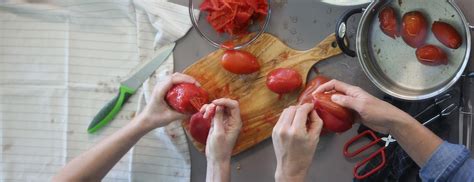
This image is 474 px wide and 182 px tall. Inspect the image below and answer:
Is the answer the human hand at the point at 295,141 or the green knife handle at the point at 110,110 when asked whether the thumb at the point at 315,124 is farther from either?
the green knife handle at the point at 110,110

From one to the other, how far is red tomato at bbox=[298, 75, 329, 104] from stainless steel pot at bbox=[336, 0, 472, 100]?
79 mm

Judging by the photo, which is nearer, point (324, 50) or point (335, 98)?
point (335, 98)

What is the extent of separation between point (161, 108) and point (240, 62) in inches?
8.1

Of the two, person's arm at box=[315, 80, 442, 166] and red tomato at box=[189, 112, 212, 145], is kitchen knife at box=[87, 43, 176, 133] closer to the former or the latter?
red tomato at box=[189, 112, 212, 145]

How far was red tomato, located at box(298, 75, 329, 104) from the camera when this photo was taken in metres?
1.00

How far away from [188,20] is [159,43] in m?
0.09

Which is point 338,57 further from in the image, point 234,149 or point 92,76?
point 92,76

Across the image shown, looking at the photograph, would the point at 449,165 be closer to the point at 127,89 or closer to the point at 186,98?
the point at 186,98

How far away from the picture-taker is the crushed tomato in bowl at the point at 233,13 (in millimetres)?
1021

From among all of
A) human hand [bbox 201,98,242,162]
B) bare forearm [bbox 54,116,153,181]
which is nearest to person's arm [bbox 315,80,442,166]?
human hand [bbox 201,98,242,162]

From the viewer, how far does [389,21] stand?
0.99 meters

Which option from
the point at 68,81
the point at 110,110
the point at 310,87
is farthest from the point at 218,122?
the point at 68,81

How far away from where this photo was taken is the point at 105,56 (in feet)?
3.77

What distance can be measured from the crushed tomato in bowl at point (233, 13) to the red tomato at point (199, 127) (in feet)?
0.67
